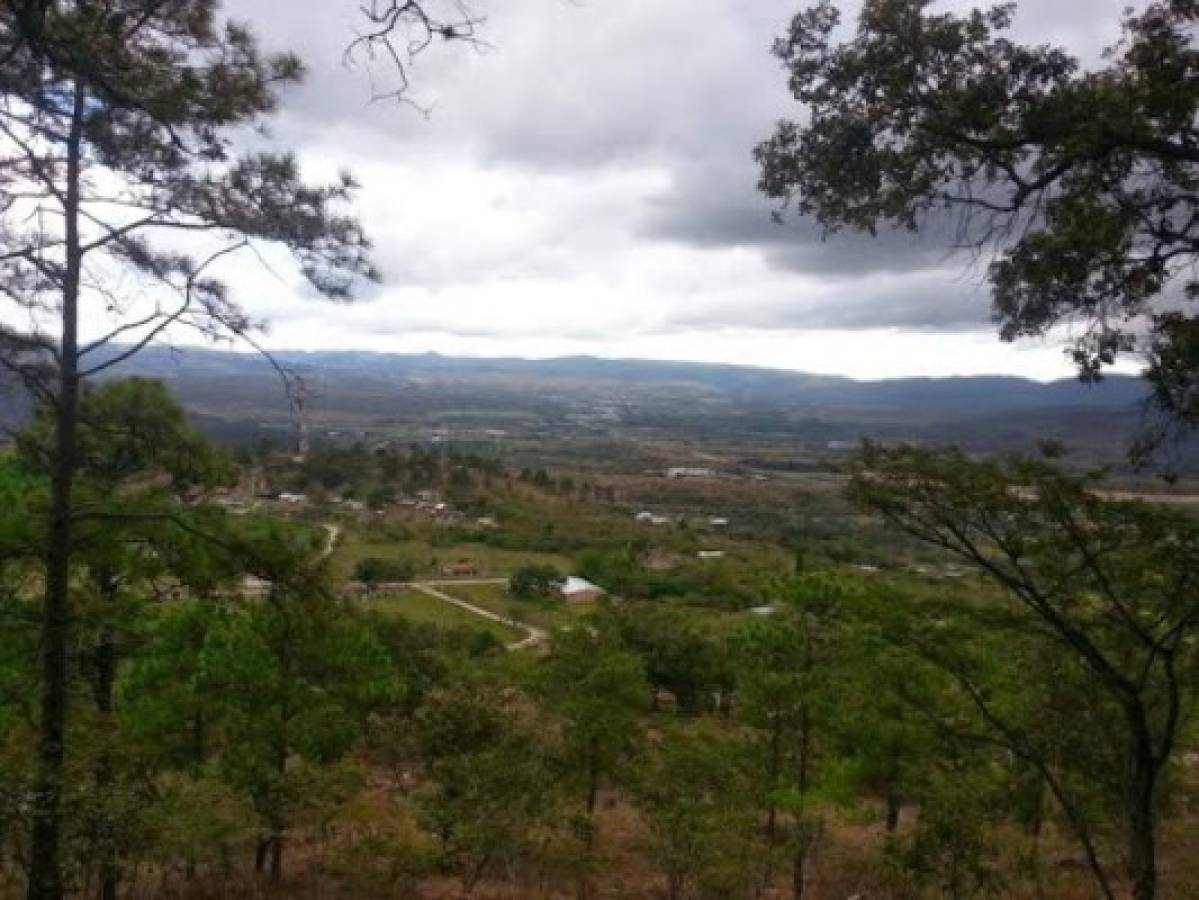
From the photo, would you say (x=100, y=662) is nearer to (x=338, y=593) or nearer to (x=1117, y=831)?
A: (x=338, y=593)

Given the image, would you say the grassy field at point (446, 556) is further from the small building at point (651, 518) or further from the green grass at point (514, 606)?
the small building at point (651, 518)

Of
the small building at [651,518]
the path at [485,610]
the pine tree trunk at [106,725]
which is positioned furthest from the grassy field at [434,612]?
the small building at [651,518]

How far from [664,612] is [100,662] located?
21.0 meters

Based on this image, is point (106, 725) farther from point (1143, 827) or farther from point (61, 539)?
point (1143, 827)

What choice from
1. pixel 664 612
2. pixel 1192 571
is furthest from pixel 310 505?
pixel 1192 571

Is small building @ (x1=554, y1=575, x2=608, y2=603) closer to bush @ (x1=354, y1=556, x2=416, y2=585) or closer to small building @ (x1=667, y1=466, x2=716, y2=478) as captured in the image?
bush @ (x1=354, y1=556, x2=416, y2=585)

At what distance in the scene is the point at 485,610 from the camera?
1860 inches

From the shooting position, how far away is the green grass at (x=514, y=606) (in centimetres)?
4538

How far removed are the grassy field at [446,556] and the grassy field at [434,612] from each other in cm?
636

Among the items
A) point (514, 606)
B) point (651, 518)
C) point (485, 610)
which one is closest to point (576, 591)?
point (514, 606)

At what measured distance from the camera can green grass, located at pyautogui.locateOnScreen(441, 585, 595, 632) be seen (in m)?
45.4

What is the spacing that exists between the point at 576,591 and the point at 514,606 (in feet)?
17.5

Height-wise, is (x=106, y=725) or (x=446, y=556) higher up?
(x=106, y=725)

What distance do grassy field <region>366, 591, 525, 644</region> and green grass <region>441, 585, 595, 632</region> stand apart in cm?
183
